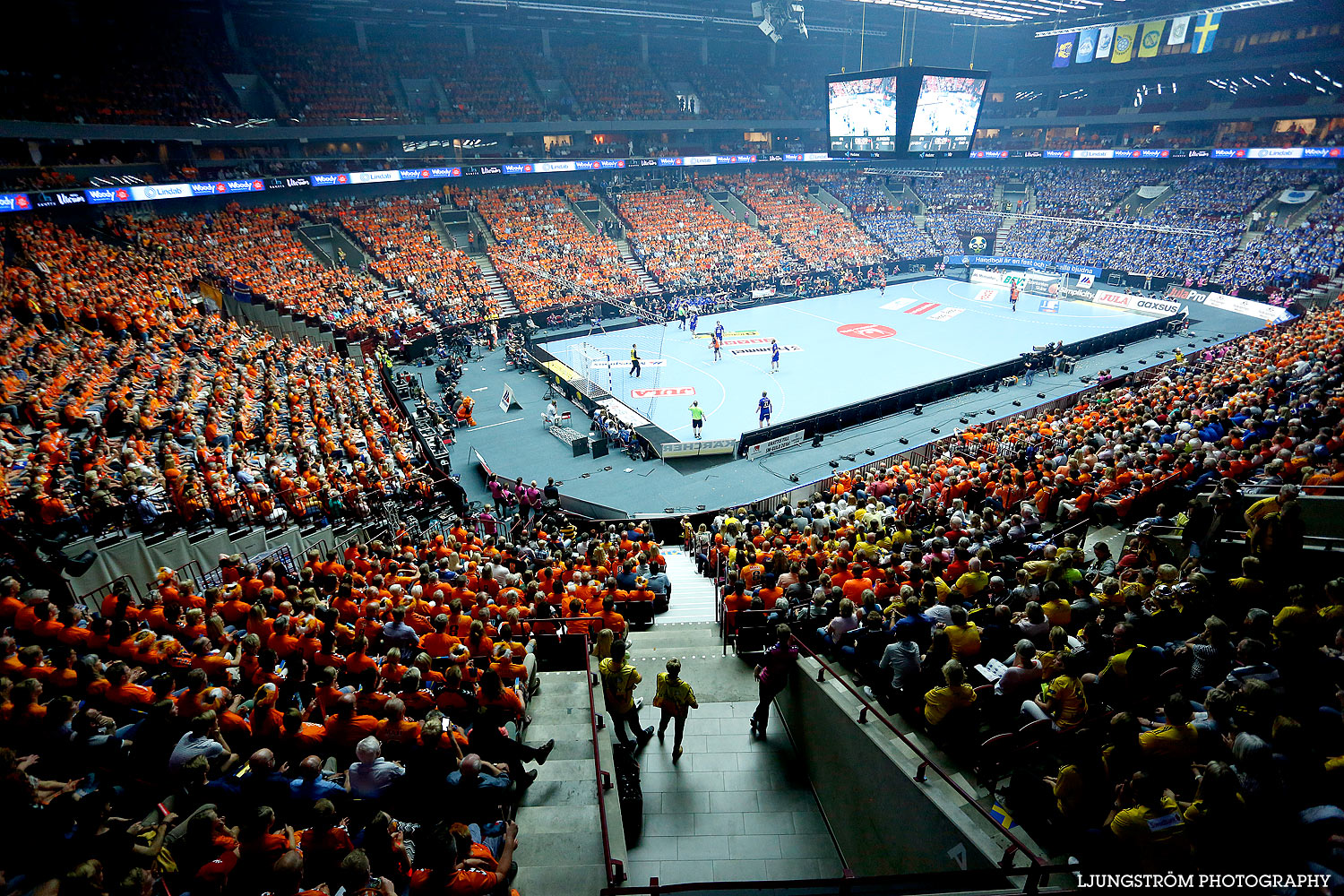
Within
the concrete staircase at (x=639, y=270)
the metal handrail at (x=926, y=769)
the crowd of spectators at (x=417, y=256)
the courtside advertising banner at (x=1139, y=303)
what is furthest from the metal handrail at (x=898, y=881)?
the concrete staircase at (x=639, y=270)

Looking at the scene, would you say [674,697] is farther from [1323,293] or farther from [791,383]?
[1323,293]

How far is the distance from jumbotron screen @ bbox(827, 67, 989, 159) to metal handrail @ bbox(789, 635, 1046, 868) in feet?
122

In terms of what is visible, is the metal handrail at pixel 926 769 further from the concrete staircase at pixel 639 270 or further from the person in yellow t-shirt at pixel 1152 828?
the concrete staircase at pixel 639 270

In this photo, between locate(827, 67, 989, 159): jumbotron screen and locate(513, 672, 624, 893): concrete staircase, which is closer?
locate(513, 672, 624, 893): concrete staircase

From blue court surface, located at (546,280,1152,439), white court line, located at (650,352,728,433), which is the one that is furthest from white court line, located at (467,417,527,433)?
white court line, located at (650,352,728,433)

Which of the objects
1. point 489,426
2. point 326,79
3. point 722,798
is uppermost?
point 326,79

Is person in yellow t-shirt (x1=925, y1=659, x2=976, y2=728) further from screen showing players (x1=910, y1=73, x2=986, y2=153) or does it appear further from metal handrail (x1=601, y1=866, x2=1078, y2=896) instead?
screen showing players (x1=910, y1=73, x2=986, y2=153)

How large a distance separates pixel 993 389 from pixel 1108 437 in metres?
14.7

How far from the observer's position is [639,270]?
47.5 metres

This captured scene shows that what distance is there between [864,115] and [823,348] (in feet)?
47.7

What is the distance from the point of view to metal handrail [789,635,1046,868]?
4359 millimetres

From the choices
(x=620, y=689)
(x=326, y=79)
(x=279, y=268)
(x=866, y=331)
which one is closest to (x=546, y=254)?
(x=279, y=268)

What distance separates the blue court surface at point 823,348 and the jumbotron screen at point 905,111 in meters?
9.60

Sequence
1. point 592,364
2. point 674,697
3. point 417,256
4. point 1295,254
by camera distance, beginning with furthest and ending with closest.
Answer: point 1295,254 < point 417,256 < point 592,364 < point 674,697
